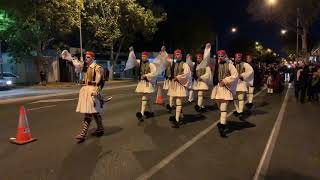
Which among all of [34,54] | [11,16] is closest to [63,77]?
[34,54]

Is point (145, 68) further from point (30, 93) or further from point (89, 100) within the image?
point (30, 93)

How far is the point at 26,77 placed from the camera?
42.2 m

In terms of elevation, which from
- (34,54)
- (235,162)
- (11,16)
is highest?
(11,16)

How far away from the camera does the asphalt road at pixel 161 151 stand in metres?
7.00

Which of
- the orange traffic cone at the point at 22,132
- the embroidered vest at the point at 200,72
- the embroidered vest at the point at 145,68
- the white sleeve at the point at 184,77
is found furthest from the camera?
the embroidered vest at the point at 200,72

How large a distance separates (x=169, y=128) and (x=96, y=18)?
35.6 metres

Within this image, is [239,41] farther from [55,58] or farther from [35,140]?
[35,140]

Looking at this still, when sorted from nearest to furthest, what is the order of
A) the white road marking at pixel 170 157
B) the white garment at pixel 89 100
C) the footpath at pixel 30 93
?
the white road marking at pixel 170 157, the white garment at pixel 89 100, the footpath at pixel 30 93

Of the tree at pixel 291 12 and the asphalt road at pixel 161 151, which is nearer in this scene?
the asphalt road at pixel 161 151

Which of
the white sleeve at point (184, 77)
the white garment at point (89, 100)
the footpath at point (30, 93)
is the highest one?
the white sleeve at point (184, 77)

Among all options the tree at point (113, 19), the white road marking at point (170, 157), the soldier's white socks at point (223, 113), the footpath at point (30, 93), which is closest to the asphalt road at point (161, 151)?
the white road marking at point (170, 157)

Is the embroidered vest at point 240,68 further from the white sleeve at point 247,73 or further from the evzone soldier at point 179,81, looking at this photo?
the evzone soldier at point 179,81

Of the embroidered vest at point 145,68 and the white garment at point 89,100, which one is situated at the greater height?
the embroidered vest at point 145,68

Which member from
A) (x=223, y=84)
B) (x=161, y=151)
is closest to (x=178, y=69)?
(x=223, y=84)
